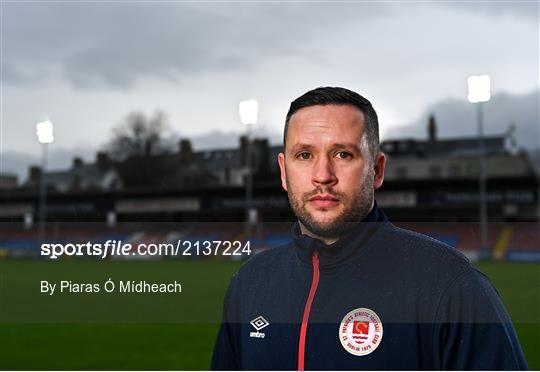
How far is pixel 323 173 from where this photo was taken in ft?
8.75

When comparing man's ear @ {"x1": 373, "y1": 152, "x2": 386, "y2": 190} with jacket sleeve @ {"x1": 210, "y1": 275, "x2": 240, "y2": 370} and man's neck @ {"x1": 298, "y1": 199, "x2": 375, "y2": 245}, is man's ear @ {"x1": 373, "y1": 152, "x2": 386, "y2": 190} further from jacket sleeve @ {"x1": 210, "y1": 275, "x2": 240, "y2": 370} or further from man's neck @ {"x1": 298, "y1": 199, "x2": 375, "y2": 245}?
jacket sleeve @ {"x1": 210, "y1": 275, "x2": 240, "y2": 370}

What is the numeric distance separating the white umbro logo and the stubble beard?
1.56 ft

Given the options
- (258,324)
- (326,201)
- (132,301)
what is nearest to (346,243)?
(326,201)

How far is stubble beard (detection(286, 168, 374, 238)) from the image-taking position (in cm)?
263

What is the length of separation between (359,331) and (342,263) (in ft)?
1.01

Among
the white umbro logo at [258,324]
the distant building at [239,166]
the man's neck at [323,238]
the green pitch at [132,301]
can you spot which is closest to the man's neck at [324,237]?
the man's neck at [323,238]

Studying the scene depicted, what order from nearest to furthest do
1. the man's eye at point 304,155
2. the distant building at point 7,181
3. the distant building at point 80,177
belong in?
the man's eye at point 304,155 → the distant building at point 7,181 → the distant building at point 80,177

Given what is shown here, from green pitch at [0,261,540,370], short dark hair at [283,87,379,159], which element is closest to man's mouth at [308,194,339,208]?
short dark hair at [283,87,379,159]

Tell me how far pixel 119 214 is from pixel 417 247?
42115mm

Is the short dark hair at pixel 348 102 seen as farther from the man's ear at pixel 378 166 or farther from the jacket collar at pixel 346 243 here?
the jacket collar at pixel 346 243

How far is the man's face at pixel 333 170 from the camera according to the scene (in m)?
2.64

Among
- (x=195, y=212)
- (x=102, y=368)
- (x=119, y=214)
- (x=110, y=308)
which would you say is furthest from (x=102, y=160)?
(x=110, y=308)

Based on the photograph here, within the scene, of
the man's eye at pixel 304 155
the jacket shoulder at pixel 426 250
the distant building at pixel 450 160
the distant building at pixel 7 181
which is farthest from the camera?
the distant building at pixel 7 181

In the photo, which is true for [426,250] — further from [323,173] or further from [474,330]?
[323,173]
